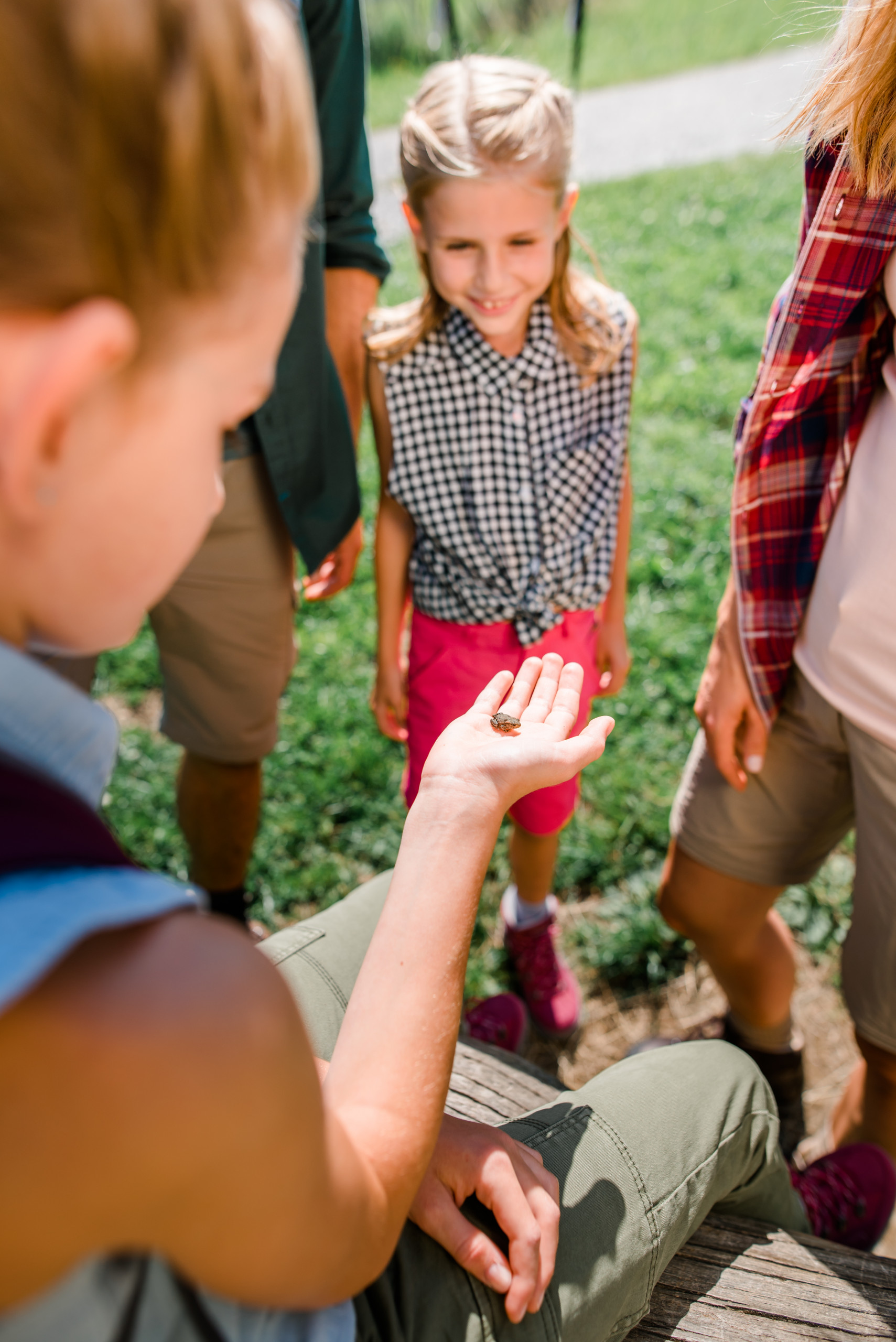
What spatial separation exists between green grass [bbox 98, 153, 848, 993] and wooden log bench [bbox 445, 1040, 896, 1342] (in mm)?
1086

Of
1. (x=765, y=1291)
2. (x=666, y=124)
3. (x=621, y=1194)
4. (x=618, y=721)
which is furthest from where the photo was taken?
(x=666, y=124)

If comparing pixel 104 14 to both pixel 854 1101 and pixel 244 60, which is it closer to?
pixel 244 60

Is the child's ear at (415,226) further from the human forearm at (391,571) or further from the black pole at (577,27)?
the black pole at (577,27)

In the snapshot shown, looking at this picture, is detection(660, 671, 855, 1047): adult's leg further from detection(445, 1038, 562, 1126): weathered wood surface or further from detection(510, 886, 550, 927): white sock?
detection(445, 1038, 562, 1126): weathered wood surface

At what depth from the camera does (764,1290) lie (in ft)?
5.08

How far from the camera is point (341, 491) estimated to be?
2.46 meters

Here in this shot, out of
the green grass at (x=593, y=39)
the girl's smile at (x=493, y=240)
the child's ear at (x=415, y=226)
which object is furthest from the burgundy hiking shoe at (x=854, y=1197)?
the green grass at (x=593, y=39)

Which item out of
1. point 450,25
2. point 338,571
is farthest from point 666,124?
point 338,571

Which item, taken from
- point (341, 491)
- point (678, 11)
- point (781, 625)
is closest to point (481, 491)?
point (341, 491)

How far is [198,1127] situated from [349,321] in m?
2.25

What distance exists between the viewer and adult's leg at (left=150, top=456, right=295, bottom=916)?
230cm

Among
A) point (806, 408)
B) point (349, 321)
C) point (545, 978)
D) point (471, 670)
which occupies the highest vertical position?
point (806, 408)

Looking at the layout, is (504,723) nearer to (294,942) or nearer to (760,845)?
(294,942)

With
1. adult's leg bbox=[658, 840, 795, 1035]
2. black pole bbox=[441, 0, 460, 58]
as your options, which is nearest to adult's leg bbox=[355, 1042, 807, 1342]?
adult's leg bbox=[658, 840, 795, 1035]
